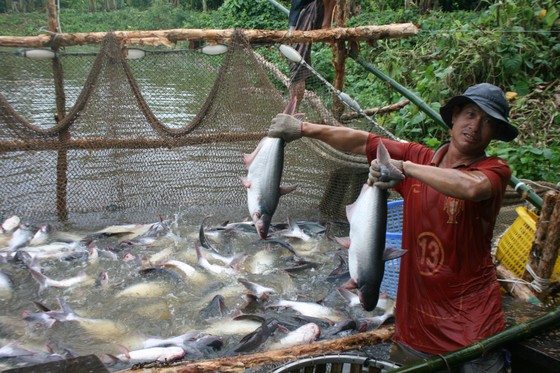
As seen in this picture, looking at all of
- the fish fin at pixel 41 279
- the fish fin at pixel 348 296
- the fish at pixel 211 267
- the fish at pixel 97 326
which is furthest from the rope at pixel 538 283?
the fish fin at pixel 41 279

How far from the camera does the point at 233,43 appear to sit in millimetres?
5246

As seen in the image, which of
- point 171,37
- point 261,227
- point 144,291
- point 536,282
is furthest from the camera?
point 171,37

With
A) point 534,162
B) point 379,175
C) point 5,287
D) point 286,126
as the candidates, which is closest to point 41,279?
point 5,287

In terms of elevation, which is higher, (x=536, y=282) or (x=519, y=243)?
(x=519, y=243)

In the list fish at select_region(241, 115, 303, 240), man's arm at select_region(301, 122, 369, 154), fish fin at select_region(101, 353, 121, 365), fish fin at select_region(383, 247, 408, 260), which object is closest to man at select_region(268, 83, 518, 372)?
fish fin at select_region(383, 247, 408, 260)

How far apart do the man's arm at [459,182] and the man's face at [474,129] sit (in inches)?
8.0

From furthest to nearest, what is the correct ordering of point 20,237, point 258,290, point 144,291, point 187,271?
point 20,237, point 187,271, point 144,291, point 258,290

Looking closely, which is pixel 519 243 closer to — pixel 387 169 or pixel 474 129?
pixel 474 129

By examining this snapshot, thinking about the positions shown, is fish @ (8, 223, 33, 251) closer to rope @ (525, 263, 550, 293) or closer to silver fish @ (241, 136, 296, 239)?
silver fish @ (241, 136, 296, 239)

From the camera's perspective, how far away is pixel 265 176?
10.9ft

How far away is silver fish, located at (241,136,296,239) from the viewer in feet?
10.8

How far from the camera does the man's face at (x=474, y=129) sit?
2.63 m

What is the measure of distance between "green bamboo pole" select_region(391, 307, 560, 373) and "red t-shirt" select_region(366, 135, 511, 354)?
10 cm

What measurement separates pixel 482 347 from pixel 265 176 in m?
1.58
